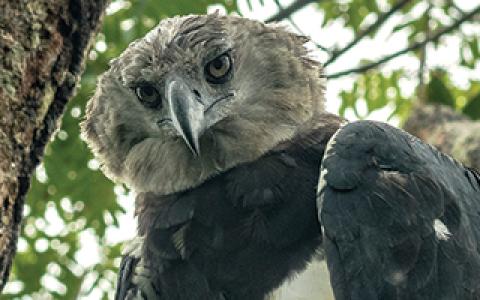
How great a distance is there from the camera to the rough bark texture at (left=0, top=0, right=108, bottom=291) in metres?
3.15

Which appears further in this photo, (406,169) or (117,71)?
(117,71)

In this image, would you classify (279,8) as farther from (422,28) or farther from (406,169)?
(406,169)

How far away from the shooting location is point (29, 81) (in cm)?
322

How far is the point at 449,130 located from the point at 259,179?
1.81 metres

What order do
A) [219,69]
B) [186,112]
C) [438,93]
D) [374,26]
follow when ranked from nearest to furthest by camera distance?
[186,112]
[219,69]
[438,93]
[374,26]

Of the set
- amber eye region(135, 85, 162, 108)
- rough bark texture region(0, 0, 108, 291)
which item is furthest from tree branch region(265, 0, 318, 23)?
rough bark texture region(0, 0, 108, 291)

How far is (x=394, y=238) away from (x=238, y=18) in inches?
64.8

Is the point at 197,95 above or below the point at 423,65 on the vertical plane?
above

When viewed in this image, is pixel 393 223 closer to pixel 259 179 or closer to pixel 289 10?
pixel 259 179

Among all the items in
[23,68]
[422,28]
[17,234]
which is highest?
[23,68]

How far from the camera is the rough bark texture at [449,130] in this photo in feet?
16.3

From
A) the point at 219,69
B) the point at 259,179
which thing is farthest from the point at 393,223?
the point at 219,69

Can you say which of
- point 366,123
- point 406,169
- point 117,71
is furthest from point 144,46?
point 406,169

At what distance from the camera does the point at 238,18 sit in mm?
4434
